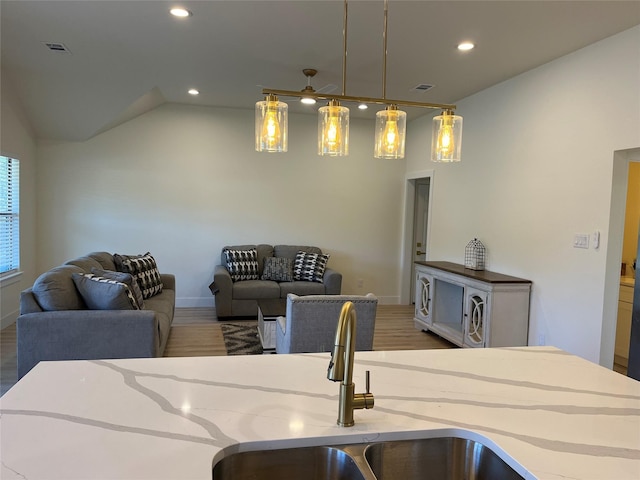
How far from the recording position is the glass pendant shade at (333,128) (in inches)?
75.9

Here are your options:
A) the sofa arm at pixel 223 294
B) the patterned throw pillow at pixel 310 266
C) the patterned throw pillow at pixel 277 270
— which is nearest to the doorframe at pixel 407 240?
the patterned throw pillow at pixel 310 266

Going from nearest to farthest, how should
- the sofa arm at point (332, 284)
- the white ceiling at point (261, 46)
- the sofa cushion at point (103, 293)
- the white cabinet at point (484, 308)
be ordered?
the white ceiling at point (261, 46)
the sofa cushion at point (103, 293)
the white cabinet at point (484, 308)
the sofa arm at point (332, 284)

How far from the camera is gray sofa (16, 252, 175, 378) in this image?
3.06 metres

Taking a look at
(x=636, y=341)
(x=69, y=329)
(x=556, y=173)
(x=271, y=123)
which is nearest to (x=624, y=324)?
(x=636, y=341)

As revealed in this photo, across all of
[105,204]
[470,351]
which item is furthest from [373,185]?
[470,351]

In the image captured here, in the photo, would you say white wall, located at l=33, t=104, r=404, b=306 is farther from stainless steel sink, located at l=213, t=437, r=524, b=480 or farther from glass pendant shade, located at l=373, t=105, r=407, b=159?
stainless steel sink, located at l=213, t=437, r=524, b=480

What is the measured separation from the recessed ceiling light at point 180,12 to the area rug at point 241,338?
2.96 m

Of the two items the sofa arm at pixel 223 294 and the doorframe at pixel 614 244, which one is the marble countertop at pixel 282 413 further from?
the sofa arm at pixel 223 294

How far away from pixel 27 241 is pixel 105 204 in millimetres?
1017

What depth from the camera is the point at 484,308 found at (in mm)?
4160

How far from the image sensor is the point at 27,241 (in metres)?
5.55

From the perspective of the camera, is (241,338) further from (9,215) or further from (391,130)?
(391,130)

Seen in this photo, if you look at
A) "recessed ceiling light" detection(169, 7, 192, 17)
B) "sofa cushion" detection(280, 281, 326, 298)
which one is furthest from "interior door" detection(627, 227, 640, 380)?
"recessed ceiling light" detection(169, 7, 192, 17)

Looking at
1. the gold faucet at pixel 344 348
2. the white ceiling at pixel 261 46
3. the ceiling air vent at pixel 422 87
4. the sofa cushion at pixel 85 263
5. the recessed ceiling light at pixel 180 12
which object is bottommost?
the sofa cushion at pixel 85 263
